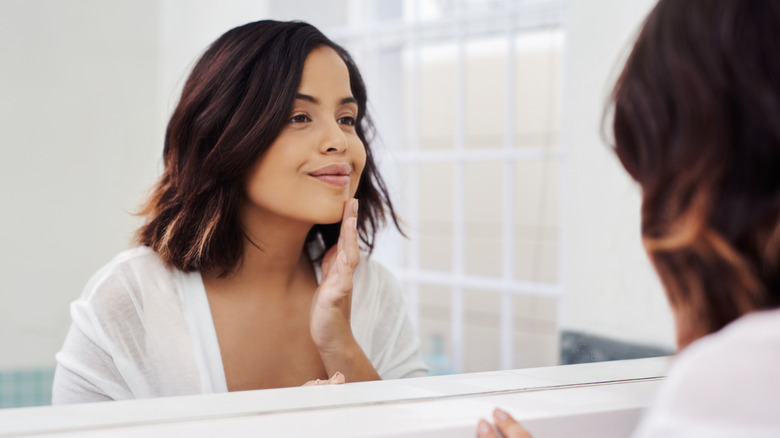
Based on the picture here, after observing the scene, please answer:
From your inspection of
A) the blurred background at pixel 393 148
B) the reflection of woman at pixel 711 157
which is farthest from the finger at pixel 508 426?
the blurred background at pixel 393 148

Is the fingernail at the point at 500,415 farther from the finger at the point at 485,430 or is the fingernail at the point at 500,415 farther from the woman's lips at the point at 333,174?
the woman's lips at the point at 333,174

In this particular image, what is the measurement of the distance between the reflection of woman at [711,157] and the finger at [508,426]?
4.6 inches

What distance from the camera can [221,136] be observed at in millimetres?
904

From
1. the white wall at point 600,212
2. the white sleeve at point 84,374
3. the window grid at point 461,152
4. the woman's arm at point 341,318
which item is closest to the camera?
the white sleeve at point 84,374

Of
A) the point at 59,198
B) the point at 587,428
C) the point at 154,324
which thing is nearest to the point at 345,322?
the point at 154,324

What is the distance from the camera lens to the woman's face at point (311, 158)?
3.00ft

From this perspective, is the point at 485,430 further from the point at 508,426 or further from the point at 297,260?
the point at 297,260

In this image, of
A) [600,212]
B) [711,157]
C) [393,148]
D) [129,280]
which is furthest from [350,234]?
[393,148]

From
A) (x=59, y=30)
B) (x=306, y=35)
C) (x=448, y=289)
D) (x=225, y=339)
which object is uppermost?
(x=59, y=30)

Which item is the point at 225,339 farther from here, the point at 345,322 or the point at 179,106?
the point at 179,106

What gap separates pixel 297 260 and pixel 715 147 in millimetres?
709

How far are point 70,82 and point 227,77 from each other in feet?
4.42

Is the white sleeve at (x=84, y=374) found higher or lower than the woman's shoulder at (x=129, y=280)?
lower

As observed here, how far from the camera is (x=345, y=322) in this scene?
3.20 ft
